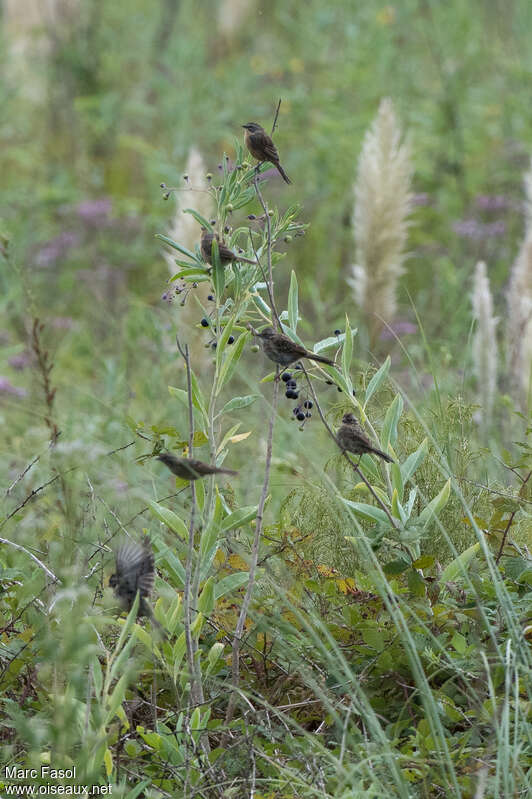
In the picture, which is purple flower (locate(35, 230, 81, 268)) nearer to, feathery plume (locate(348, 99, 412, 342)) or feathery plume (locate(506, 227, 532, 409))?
feathery plume (locate(348, 99, 412, 342))

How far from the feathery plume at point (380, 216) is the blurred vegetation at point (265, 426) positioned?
5.8 inches

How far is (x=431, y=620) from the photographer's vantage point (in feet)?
5.44

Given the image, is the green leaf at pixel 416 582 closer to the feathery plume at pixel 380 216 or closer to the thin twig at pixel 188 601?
the thin twig at pixel 188 601

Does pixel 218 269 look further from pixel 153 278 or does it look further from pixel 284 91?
pixel 284 91

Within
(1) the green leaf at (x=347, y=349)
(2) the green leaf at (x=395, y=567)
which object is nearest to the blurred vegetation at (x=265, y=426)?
(2) the green leaf at (x=395, y=567)

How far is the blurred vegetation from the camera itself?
1467mm

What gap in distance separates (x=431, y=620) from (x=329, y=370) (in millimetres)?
481

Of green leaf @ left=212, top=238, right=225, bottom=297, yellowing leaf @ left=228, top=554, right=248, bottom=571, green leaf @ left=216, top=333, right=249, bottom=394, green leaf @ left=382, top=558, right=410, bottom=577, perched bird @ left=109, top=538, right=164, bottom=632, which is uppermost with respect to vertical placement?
green leaf @ left=212, top=238, right=225, bottom=297

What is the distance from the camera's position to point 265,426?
338 cm

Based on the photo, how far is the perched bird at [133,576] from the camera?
1460 millimetres

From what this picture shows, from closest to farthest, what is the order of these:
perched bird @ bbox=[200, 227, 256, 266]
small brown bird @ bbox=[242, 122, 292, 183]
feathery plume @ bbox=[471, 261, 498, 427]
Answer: perched bird @ bbox=[200, 227, 256, 266] → small brown bird @ bbox=[242, 122, 292, 183] → feathery plume @ bbox=[471, 261, 498, 427]

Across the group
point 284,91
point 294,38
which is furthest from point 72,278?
point 294,38

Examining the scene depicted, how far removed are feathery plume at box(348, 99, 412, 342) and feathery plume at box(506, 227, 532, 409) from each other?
Answer: 0.48 m

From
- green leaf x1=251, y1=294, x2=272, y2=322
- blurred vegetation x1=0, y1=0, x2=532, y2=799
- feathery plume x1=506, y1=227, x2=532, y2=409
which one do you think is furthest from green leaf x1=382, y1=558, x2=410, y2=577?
feathery plume x1=506, y1=227, x2=532, y2=409
